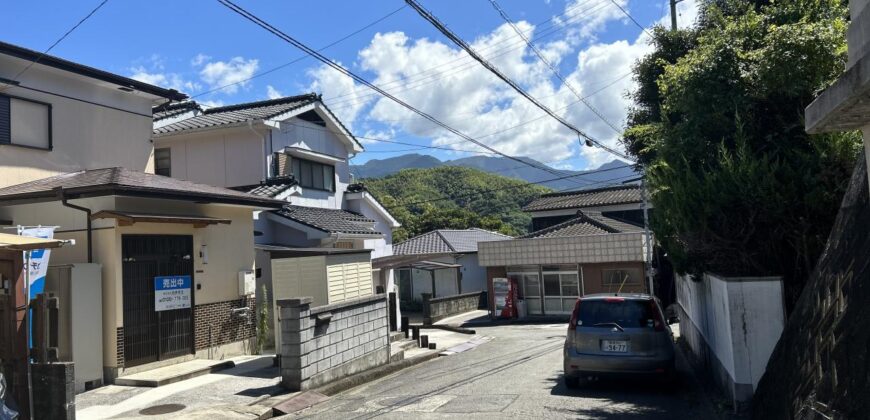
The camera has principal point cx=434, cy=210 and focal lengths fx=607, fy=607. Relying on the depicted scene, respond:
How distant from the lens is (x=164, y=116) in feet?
65.5

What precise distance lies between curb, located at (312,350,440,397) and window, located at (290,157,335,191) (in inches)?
391

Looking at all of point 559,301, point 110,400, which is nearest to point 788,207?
point 110,400

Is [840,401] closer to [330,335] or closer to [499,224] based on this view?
[330,335]

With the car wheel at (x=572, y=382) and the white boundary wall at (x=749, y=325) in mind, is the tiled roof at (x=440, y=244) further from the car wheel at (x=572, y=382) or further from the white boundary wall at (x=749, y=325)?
the white boundary wall at (x=749, y=325)

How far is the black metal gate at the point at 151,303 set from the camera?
10.6m

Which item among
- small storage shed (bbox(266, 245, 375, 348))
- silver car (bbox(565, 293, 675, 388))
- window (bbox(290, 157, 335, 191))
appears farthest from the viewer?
window (bbox(290, 157, 335, 191))

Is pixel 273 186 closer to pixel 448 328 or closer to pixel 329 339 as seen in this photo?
pixel 448 328

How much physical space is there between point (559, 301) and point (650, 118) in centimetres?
1325

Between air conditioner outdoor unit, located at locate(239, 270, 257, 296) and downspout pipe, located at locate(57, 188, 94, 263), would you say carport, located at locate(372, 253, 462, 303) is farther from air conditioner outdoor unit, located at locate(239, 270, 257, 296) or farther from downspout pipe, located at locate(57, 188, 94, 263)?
downspout pipe, located at locate(57, 188, 94, 263)

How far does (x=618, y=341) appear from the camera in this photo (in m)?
9.26

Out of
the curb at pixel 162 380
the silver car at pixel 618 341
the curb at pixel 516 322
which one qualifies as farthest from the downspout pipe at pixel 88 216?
the curb at pixel 516 322

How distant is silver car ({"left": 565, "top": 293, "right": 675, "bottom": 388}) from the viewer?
30.0 feet

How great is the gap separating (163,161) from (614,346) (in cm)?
1799

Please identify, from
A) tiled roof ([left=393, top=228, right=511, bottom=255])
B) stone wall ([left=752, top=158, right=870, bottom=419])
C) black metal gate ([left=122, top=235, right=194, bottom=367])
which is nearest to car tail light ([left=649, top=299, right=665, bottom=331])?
stone wall ([left=752, top=158, right=870, bottom=419])
